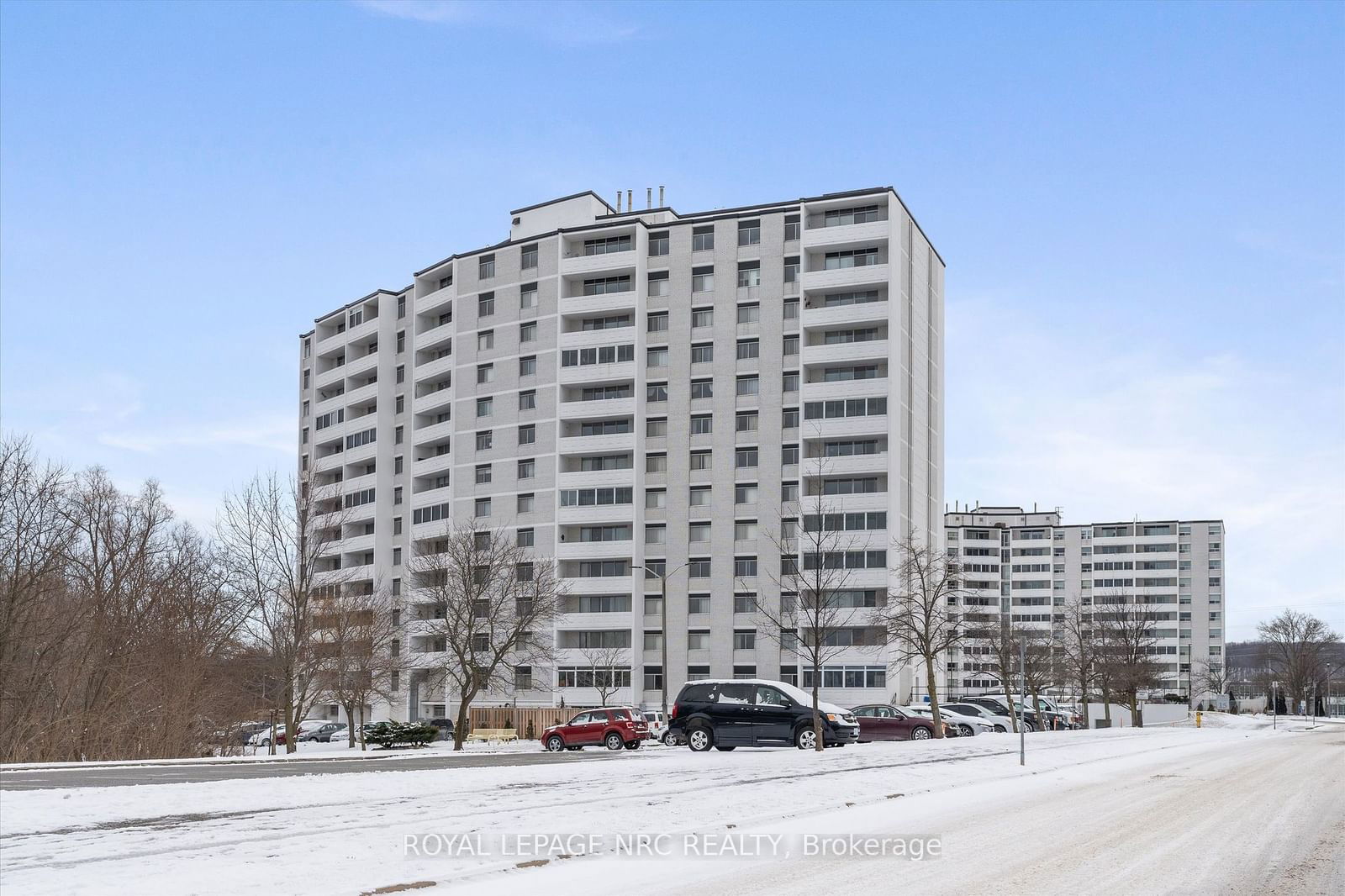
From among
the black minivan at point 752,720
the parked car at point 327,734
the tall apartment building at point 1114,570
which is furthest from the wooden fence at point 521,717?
the tall apartment building at point 1114,570

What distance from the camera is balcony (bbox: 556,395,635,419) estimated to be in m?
90.8

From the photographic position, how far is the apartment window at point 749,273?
90.6 m

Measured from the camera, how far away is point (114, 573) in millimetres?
49531

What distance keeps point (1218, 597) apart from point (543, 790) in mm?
183057

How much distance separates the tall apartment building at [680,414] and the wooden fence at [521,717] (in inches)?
93.0

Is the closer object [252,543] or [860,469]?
[252,543]

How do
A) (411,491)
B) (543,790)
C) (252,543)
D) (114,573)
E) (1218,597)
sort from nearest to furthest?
(543,790) < (114,573) < (252,543) < (411,491) < (1218,597)

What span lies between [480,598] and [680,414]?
1162 inches

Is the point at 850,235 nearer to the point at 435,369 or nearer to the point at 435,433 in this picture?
the point at 435,369

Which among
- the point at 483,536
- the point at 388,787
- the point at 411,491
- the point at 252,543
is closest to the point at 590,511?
the point at 483,536

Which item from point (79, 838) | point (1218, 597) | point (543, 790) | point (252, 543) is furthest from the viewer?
point (1218, 597)

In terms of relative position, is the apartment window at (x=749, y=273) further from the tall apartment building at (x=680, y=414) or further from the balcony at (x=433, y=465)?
the balcony at (x=433, y=465)

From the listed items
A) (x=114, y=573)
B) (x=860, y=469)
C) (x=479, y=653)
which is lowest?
(x=479, y=653)

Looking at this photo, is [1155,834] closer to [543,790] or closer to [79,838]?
[543,790]
